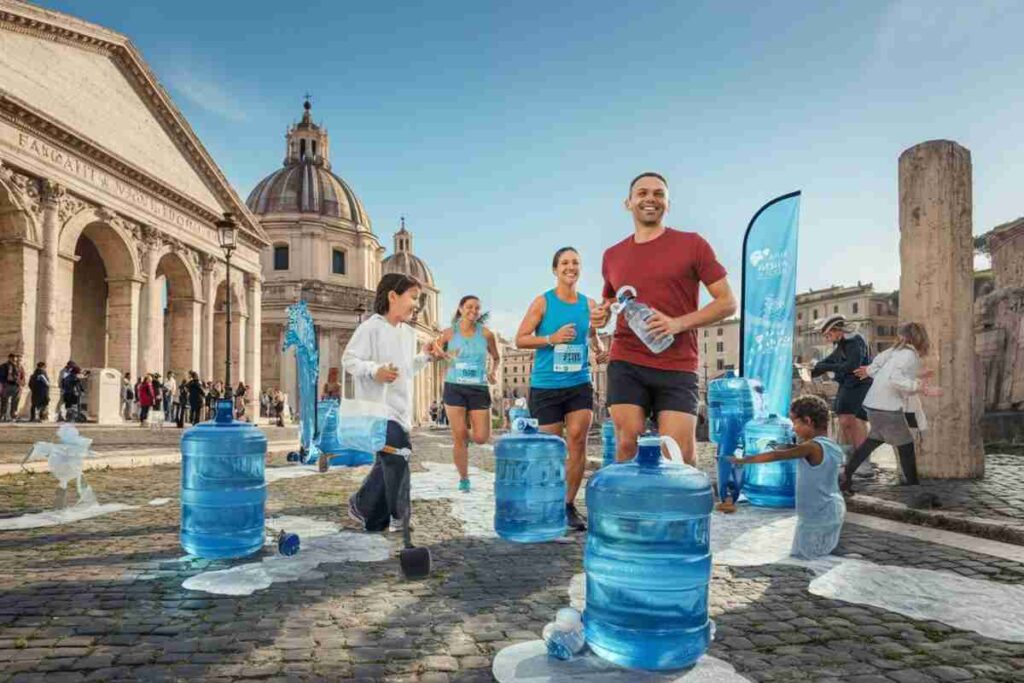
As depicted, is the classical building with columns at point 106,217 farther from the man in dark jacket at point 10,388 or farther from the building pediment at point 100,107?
the man in dark jacket at point 10,388

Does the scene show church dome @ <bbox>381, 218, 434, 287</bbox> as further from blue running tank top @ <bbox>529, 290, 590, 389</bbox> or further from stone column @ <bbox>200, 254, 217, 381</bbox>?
blue running tank top @ <bbox>529, 290, 590, 389</bbox>

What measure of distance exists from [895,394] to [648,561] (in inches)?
229

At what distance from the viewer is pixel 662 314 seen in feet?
14.6

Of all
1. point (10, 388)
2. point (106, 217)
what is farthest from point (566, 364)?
point (106, 217)

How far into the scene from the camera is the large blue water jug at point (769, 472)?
7.26 meters

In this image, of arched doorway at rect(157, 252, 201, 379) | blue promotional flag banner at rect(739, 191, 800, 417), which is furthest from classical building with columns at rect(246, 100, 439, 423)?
blue promotional flag banner at rect(739, 191, 800, 417)

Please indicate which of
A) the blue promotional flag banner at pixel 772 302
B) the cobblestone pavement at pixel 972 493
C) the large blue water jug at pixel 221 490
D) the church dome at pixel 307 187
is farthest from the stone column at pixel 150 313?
the church dome at pixel 307 187

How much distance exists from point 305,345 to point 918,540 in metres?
7.46

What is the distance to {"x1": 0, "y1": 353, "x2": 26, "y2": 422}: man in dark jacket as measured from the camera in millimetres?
20281

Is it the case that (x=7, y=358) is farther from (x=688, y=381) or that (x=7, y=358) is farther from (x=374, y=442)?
(x=688, y=381)

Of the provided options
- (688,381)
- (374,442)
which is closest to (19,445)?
(374,442)

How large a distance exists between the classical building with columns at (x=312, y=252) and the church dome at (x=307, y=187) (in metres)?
→ 0.10

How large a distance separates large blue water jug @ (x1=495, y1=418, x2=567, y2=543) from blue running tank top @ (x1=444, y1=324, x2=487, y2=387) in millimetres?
2194

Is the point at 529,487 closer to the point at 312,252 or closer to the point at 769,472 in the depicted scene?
the point at 769,472
